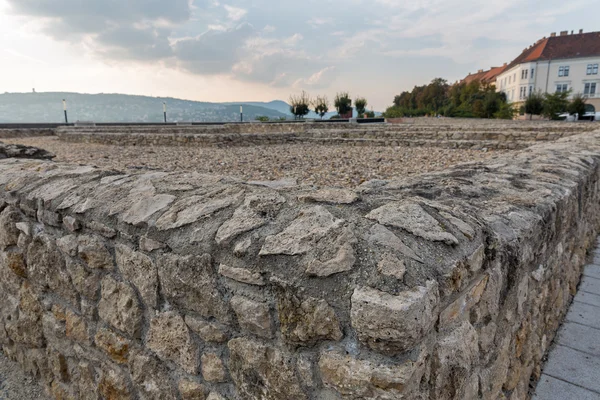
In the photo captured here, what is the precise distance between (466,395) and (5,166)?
123 inches

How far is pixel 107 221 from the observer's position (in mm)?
1624

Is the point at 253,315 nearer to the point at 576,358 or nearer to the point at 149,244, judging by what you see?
the point at 149,244

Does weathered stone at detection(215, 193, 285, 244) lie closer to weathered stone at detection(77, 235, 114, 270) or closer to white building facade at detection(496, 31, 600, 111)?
weathered stone at detection(77, 235, 114, 270)

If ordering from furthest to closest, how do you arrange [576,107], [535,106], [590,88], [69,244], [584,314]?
[590,88] → [535,106] → [576,107] → [584,314] → [69,244]

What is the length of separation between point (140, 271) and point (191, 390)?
479mm

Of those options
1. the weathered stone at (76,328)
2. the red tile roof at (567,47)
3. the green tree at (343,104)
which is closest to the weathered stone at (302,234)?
the weathered stone at (76,328)

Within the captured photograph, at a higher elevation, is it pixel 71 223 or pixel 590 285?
pixel 71 223

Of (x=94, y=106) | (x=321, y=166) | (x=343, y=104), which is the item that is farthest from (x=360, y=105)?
(x=94, y=106)

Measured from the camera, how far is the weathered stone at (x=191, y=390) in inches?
54.0

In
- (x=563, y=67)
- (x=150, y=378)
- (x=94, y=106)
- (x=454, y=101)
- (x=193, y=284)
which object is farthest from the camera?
(x=94, y=106)

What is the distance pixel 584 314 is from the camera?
2.77 meters

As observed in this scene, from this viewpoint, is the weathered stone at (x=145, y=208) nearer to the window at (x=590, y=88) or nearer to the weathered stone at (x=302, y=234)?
the weathered stone at (x=302, y=234)

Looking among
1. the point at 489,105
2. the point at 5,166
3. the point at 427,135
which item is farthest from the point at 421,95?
the point at 5,166

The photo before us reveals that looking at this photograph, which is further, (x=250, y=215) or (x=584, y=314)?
(x=584, y=314)
